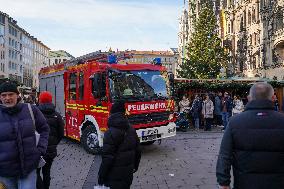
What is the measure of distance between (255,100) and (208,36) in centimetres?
4535

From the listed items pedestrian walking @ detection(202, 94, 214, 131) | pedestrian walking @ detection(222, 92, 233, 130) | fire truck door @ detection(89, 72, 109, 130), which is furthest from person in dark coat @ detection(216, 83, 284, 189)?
pedestrian walking @ detection(222, 92, 233, 130)

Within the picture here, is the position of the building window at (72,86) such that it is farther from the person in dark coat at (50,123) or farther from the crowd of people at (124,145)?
the crowd of people at (124,145)

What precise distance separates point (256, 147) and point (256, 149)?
0.02 metres

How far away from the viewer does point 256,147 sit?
377cm

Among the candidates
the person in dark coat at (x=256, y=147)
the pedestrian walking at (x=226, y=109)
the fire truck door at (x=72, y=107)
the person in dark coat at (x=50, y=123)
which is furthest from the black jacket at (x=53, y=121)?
the pedestrian walking at (x=226, y=109)

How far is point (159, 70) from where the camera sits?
1273 cm

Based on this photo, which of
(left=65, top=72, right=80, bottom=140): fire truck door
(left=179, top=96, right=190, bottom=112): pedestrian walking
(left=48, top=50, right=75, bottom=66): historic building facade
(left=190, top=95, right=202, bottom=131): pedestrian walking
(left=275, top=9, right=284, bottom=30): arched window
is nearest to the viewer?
(left=65, top=72, right=80, bottom=140): fire truck door

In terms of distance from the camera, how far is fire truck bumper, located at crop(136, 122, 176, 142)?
11836 millimetres

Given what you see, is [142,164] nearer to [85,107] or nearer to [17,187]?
[85,107]

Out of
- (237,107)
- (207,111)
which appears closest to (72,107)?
(207,111)

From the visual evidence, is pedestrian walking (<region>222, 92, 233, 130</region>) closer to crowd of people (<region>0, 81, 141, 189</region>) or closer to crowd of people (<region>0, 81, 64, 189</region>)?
crowd of people (<region>0, 81, 141, 189</region>)

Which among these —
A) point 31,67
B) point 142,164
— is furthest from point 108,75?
point 31,67

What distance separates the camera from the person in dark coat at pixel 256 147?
375 centimetres

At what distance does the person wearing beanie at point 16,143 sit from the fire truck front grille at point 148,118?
6.77 meters
